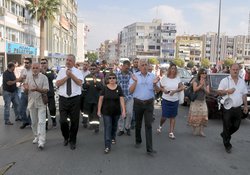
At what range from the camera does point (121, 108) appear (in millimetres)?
6734

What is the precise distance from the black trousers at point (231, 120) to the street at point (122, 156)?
0.38 meters

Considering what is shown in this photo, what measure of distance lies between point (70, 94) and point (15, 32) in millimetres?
37785

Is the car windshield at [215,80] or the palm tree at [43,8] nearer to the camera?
the car windshield at [215,80]

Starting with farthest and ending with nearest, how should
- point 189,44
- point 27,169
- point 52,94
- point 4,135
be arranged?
1. point 189,44
2. point 52,94
3. point 4,135
4. point 27,169

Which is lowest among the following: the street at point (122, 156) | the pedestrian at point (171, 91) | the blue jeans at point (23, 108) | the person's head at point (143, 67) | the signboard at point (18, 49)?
the street at point (122, 156)

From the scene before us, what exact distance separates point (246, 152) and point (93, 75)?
14.2 feet

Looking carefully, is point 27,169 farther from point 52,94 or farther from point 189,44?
point 189,44

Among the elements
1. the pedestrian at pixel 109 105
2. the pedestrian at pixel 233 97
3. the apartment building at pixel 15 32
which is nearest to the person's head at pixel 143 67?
the pedestrian at pixel 109 105

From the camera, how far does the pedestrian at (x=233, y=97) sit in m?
Result: 6.72

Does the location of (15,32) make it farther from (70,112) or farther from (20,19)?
(70,112)

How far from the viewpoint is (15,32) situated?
4166cm

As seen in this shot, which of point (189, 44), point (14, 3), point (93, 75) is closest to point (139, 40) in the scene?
point (189, 44)

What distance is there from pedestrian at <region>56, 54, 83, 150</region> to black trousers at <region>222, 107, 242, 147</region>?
3.09 m

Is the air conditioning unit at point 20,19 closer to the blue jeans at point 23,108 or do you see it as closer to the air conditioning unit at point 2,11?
the air conditioning unit at point 2,11
